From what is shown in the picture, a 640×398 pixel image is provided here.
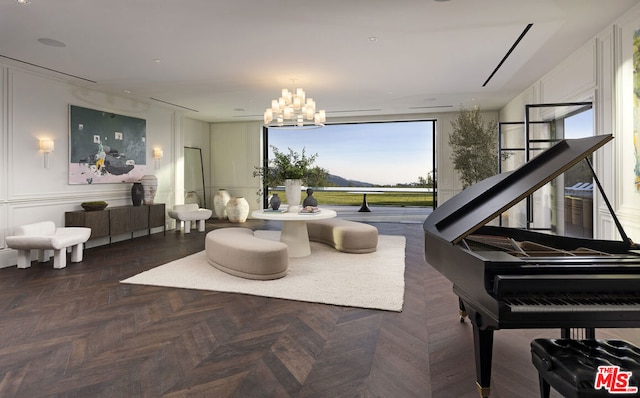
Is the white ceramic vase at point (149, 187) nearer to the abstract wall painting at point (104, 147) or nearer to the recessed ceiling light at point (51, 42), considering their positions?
the abstract wall painting at point (104, 147)

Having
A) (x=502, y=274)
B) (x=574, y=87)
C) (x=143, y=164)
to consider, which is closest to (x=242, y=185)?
(x=143, y=164)

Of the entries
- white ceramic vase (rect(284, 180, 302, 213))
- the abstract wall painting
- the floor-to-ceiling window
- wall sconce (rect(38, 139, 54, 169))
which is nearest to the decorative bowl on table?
the abstract wall painting

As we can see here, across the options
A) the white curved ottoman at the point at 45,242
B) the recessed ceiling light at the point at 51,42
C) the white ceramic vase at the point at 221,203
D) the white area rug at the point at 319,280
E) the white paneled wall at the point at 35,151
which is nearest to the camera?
the white area rug at the point at 319,280

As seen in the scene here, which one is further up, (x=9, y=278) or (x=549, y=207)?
(x=549, y=207)

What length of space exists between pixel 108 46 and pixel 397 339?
14.9 feet

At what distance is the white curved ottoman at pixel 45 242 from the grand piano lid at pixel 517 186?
4.81 m

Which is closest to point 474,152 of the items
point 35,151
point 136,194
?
point 136,194

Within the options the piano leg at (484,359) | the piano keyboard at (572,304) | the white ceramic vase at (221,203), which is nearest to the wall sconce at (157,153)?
the white ceramic vase at (221,203)

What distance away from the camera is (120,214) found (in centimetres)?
675

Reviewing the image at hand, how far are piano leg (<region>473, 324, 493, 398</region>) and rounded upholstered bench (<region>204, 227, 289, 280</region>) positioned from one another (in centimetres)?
263

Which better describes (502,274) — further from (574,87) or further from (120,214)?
(120,214)

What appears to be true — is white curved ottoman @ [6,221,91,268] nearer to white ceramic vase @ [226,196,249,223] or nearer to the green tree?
white ceramic vase @ [226,196,249,223]

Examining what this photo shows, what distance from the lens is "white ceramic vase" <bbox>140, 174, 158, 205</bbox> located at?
7.65 meters

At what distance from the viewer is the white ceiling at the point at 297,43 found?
3465mm
